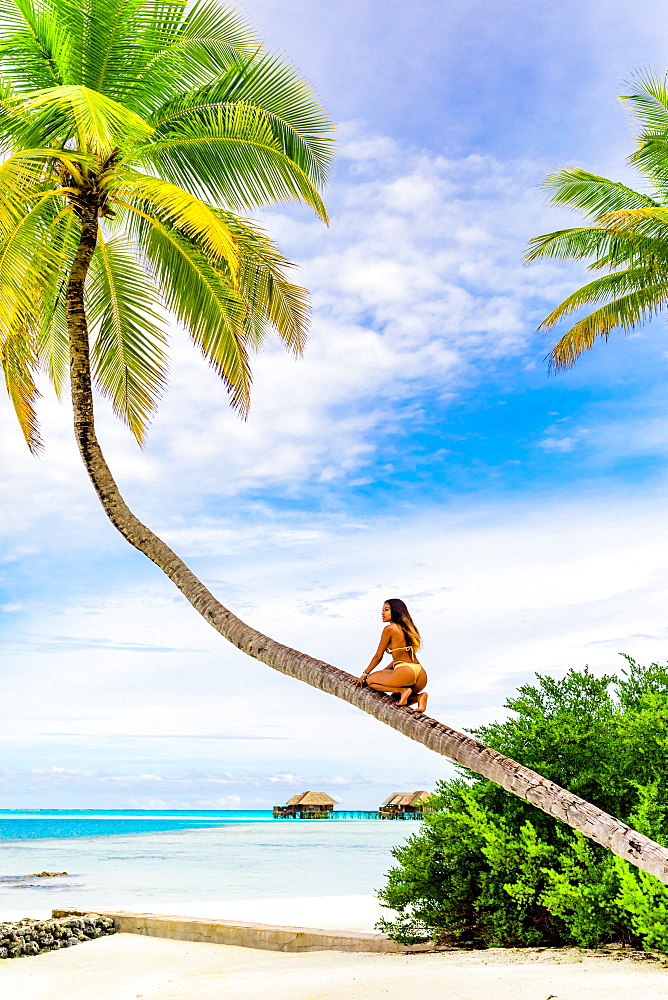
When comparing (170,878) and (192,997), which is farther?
(170,878)

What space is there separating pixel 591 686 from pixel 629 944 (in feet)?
8.48

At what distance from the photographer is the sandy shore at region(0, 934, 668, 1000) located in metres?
5.94

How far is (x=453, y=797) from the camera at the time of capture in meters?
8.87

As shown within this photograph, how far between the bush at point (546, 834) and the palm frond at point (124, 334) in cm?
553

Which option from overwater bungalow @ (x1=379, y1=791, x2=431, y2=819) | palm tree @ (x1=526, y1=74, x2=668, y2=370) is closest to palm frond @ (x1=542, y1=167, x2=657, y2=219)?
palm tree @ (x1=526, y1=74, x2=668, y2=370)

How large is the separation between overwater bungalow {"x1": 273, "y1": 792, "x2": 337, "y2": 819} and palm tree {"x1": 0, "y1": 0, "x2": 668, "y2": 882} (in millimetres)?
52860

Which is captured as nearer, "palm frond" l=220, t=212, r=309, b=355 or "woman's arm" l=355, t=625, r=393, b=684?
"woman's arm" l=355, t=625, r=393, b=684

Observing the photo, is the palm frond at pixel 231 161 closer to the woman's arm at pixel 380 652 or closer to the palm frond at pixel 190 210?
the palm frond at pixel 190 210

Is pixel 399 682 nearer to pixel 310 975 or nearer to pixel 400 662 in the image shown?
pixel 400 662

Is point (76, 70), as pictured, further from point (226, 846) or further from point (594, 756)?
point (226, 846)

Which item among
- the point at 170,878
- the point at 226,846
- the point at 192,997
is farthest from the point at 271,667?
the point at 226,846

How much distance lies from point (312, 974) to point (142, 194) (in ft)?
→ 24.0

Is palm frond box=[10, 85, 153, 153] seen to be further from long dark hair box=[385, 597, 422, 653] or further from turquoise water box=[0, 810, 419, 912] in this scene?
turquoise water box=[0, 810, 419, 912]

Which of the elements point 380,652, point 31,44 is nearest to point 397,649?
point 380,652
